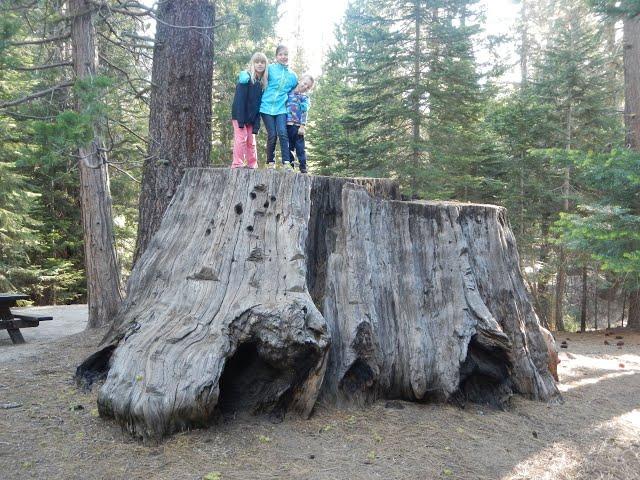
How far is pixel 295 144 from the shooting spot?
22.7 feet

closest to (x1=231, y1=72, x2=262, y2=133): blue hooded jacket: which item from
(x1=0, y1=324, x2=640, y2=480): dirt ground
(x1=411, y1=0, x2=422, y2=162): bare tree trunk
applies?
(x1=0, y1=324, x2=640, y2=480): dirt ground

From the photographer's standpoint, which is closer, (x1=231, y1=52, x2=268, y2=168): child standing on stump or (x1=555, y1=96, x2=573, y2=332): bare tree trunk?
(x1=231, y1=52, x2=268, y2=168): child standing on stump

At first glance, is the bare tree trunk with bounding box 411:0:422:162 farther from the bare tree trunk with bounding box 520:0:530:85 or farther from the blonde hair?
the bare tree trunk with bounding box 520:0:530:85

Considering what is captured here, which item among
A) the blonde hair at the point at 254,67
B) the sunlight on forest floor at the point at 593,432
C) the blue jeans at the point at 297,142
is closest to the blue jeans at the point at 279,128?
the blue jeans at the point at 297,142

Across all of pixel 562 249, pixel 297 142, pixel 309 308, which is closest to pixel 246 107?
pixel 297 142

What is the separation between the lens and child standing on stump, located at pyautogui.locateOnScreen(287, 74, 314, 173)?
6578 millimetres

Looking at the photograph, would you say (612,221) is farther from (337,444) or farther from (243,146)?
(337,444)

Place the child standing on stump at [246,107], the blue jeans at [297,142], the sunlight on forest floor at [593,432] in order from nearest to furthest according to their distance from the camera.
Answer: the sunlight on forest floor at [593,432]
the child standing on stump at [246,107]
the blue jeans at [297,142]

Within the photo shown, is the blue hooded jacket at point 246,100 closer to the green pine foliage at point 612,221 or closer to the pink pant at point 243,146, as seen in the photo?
the pink pant at point 243,146

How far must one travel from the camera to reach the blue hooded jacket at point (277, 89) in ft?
21.1

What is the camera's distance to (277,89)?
646 cm

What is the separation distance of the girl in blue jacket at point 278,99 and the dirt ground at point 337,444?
11.4 feet

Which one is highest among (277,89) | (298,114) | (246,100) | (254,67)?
(254,67)

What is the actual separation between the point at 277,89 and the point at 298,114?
44 centimetres
